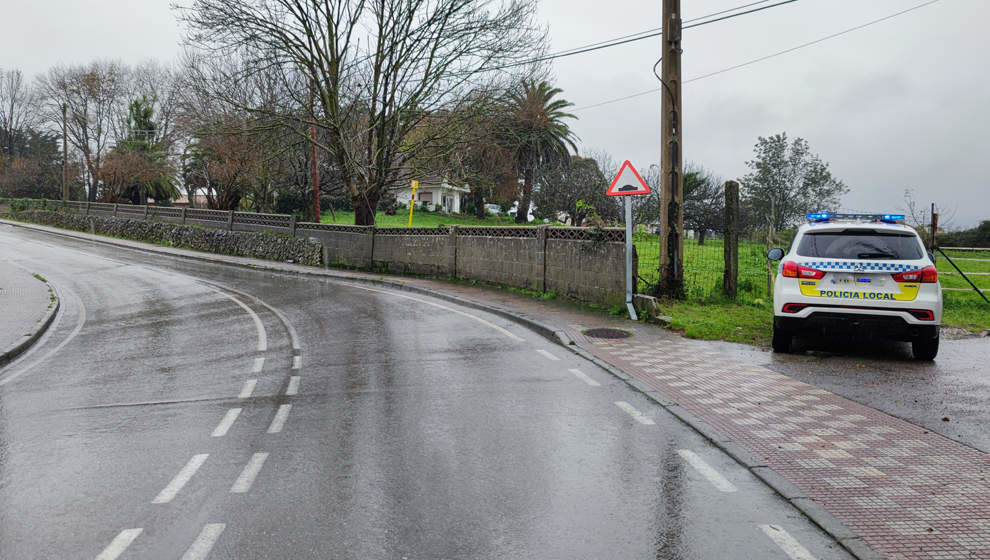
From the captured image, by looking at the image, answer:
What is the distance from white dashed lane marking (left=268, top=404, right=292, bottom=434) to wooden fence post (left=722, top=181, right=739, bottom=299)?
9860 millimetres

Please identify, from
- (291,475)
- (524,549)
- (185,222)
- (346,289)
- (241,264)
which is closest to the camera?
(524,549)

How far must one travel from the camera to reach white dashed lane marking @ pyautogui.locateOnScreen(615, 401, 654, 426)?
255 inches

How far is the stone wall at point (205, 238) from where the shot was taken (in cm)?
2931

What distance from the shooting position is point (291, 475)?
16.6 feet

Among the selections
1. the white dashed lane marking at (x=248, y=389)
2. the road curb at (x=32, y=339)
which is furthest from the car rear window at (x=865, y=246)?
the road curb at (x=32, y=339)

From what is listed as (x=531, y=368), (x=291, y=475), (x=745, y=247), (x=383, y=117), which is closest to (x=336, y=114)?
(x=383, y=117)

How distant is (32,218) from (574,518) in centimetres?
6423

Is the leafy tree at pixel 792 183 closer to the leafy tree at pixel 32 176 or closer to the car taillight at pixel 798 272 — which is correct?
the car taillight at pixel 798 272

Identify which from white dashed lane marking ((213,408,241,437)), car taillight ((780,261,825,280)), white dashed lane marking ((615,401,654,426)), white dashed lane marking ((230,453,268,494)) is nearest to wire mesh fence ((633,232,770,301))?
car taillight ((780,261,825,280))

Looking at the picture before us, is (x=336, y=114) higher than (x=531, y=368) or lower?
higher

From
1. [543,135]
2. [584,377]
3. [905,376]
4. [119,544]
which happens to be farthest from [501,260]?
[543,135]

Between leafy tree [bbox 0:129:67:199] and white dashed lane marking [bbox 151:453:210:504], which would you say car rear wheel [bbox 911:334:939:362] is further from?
leafy tree [bbox 0:129:67:199]

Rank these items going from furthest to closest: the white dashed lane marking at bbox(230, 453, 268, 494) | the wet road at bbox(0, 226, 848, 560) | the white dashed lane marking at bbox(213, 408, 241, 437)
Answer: the white dashed lane marking at bbox(213, 408, 241, 437) → the white dashed lane marking at bbox(230, 453, 268, 494) → the wet road at bbox(0, 226, 848, 560)

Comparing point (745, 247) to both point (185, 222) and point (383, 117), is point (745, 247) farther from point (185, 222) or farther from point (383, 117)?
point (185, 222)
